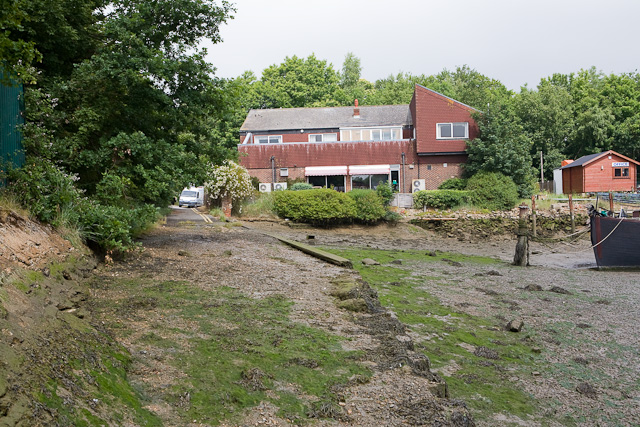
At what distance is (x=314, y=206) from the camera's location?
99.9ft

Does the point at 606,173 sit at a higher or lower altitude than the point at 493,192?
higher

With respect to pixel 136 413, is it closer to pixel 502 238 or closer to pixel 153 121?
pixel 153 121

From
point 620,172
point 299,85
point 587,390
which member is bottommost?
point 587,390

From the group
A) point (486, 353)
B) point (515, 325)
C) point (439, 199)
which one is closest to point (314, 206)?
point (439, 199)

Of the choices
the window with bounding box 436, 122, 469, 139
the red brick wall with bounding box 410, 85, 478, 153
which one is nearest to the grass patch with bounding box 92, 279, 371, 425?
the red brick wall with bounding box 410, 85, 478, 153

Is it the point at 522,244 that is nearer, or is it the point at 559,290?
the point at 559,290

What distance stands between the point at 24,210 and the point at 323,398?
5601 millimetres

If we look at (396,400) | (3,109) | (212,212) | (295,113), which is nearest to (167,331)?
(396,400)

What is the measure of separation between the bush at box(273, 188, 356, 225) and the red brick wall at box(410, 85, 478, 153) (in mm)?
12316

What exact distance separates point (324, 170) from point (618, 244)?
74.9 ft

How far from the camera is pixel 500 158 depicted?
37031mm

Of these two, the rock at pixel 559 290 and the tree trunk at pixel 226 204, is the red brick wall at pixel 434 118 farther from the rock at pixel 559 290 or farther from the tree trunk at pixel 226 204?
the rock at pixel 559 290

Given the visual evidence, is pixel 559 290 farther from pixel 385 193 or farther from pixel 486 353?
pixel 385 193

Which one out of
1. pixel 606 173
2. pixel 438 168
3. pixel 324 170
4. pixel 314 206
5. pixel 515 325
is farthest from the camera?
pixel 324 170
